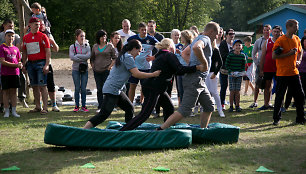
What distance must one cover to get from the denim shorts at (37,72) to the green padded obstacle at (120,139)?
4116mm

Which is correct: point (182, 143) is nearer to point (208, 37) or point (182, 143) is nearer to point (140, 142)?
point (140, 142)

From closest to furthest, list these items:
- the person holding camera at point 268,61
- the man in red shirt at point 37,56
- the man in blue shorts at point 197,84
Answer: the man in blue shorts at point 197,84 → the man in red shirt at point 37,56 → the person holding camera at point 268,61

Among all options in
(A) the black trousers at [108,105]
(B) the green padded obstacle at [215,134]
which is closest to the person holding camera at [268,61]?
(B) the green padded obstacle at [215,134]

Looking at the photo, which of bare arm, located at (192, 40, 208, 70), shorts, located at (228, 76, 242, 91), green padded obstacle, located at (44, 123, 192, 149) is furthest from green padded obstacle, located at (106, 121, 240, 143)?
shorts, located at (228, 76, 242, 91)

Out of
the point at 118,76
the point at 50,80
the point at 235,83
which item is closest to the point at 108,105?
the point at 118,76

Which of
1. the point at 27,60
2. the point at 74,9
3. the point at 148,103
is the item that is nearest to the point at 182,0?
the point at 74,9

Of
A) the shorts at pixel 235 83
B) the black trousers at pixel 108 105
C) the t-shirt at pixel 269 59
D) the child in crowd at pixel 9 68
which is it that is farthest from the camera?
the shorts at pixel 235 83

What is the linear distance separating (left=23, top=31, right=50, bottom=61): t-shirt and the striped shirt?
4740mm

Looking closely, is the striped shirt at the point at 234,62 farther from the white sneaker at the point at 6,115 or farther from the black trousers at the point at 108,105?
the white sneaker at the point at 6,115

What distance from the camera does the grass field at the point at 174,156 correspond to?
5.09 metres

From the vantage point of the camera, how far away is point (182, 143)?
605 centimetres

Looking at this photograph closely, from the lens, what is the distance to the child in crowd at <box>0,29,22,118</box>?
9406mm

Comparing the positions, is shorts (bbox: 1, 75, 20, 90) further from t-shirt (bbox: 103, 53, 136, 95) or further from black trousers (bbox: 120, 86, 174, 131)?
black trousers (bbox: 120, 86, 174, 131)

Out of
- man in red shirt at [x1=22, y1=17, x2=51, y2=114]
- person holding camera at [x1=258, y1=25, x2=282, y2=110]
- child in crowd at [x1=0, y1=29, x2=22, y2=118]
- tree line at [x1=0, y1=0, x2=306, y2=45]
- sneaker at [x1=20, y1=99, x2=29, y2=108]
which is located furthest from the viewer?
tree line at [x1=0, y1=0, x2=306, y2=45]
